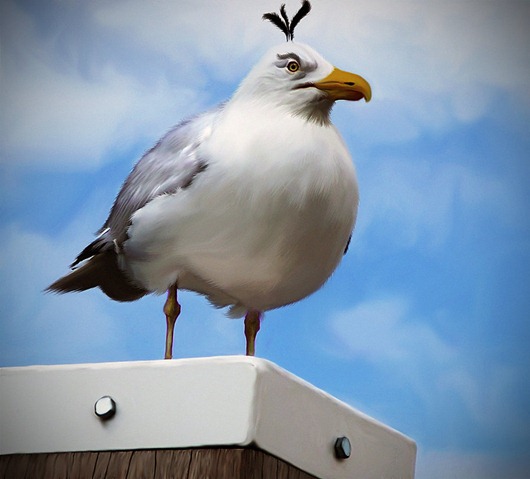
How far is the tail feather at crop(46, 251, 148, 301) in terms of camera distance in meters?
1.66

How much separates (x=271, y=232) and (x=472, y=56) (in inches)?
43.8

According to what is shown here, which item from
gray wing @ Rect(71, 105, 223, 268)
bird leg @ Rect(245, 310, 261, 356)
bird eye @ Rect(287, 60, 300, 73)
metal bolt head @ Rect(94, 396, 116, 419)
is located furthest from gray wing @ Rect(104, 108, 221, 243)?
metal bolt head @ Rect(94, 396, 116, 419)

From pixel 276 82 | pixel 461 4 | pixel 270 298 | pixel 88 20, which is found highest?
pixel 461 4

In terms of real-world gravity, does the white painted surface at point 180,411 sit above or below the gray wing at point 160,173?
below

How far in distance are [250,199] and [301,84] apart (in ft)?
0.71

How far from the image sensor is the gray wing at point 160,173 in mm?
1525

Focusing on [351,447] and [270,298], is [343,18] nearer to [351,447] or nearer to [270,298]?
[270,298]

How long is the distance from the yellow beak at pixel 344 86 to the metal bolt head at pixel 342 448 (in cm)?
47

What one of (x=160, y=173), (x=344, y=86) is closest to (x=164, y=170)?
(x=160, y=173)

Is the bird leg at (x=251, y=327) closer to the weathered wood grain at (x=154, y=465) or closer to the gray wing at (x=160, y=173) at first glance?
the gray wing at (x=160, y=173)

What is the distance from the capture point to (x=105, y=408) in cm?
129

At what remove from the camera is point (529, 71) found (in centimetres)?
236

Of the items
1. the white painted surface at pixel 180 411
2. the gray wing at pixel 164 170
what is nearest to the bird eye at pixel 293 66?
the gray wing at pixel 164 170

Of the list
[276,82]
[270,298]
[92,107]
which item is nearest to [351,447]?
[270,298]
